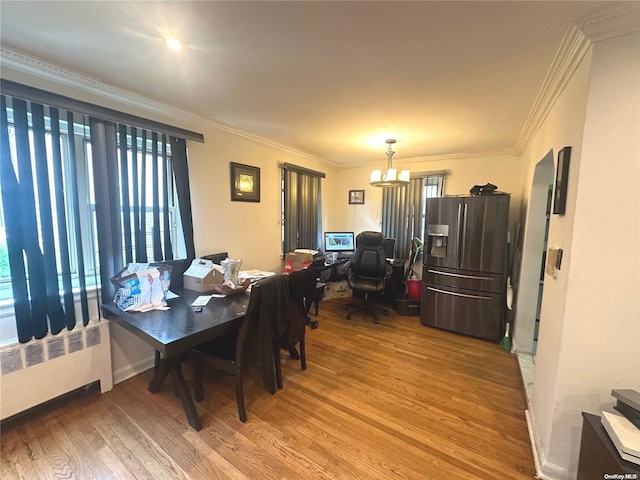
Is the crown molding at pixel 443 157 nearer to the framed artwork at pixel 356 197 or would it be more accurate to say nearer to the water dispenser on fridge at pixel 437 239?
the framed artwork at pixel 356 197

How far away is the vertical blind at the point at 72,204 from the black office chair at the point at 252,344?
990 mm

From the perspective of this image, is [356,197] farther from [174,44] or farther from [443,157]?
[174,44]

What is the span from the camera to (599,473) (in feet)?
3.62

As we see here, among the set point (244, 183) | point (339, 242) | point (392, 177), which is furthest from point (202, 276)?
point (339, 242)

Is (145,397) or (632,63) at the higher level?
(632,63)

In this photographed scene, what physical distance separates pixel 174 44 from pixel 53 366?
7.51ft

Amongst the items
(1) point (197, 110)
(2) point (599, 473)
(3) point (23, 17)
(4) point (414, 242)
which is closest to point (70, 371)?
(3) point (23, 17)

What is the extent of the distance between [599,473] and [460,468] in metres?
0.64

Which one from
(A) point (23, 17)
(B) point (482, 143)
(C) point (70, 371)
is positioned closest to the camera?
(A) point (23, 17)

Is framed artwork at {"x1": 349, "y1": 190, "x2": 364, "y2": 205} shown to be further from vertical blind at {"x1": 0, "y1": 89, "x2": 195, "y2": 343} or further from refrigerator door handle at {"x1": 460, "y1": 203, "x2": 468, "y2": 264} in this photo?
vertical blind at {"x1": 0, "y1": 89, "x2": 195, "y2": 343}

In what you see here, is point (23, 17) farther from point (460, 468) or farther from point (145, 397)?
point (460, 468)

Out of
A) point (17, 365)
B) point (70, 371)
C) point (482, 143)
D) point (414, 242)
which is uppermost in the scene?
point (482, 143)

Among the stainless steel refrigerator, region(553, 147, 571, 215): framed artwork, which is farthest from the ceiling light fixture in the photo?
region(553, 147, 571, 215): framed artwork

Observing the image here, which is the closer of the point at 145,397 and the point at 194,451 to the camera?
the point at 194,451
